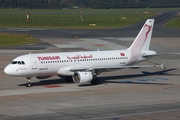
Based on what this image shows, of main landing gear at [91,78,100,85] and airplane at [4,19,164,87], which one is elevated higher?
airplane at [4,19,164,87]

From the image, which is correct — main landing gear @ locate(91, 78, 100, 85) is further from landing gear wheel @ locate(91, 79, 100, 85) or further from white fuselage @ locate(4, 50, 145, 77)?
white fuselage @ locate(4, 50, 145, 77)

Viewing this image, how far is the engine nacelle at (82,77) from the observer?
49.8m

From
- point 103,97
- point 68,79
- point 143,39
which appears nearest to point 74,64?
point 68,79

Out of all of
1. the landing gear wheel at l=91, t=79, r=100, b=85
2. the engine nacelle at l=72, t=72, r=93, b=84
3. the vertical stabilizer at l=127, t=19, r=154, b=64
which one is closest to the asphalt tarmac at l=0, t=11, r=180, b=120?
the landing gear wheel at l=91, t=79, r=100, b=85

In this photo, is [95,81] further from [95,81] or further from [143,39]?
[143,39]

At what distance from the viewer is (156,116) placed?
3616 cm

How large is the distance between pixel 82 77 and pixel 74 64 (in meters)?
2.84

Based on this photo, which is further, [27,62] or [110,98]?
[27,62]

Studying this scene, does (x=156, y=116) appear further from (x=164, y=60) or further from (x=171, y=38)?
(x=171, y=38)

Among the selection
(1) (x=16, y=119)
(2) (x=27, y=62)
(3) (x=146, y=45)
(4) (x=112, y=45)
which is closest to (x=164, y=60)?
(3) (x=146, y=45)

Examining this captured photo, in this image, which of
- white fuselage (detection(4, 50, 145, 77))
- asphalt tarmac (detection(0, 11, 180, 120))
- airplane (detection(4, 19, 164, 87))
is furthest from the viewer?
airplane (detection(4, 19, 164, 87))

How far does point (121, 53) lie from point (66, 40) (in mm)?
48502

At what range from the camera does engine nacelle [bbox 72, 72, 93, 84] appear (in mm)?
49844

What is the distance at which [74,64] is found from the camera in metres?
52.2
